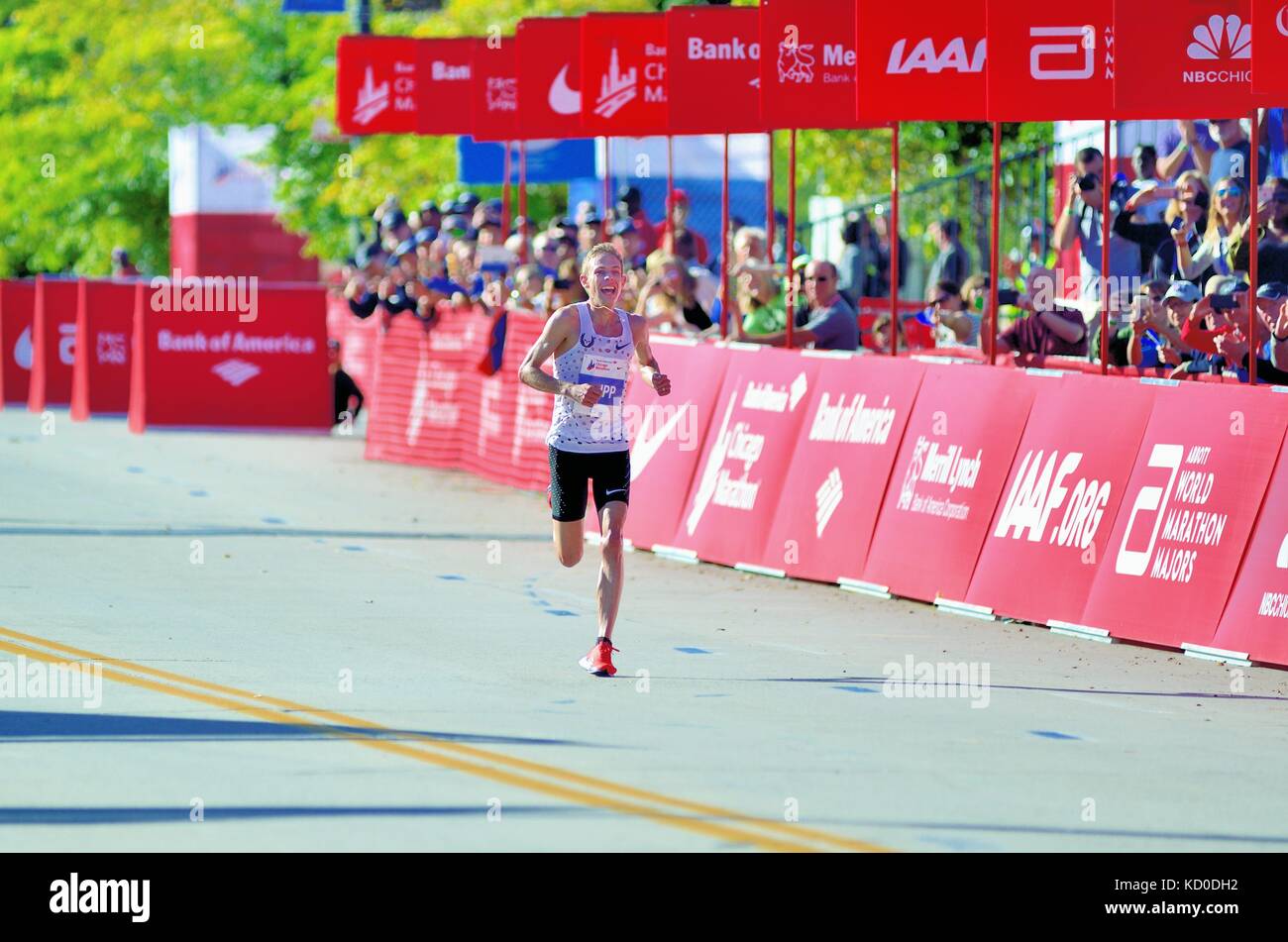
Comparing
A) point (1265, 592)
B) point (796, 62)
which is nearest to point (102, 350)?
point (796, 62)

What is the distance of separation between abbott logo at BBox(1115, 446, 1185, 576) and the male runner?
2.66 meters

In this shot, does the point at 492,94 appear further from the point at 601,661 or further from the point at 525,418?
the point at 601,661

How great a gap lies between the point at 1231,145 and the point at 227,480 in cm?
945

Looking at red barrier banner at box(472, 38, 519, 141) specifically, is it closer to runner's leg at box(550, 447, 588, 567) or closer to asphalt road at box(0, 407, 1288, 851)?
asphalt road at box(0, 407, 1288, 851)

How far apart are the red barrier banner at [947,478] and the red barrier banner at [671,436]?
2252mm

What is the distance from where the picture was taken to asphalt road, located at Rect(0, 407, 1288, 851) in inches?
322

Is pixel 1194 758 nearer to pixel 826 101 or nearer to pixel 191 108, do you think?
pixel 826 101

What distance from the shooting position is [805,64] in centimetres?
1639

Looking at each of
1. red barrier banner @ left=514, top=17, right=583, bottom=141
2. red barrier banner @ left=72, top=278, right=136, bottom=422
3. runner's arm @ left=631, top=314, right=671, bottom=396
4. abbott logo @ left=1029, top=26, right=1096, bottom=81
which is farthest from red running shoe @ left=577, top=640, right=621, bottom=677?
red barrier banner @ left=72, top=278, right=136, bottom=422

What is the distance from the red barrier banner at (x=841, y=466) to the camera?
589 inches

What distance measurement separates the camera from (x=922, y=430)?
579 inches
